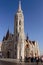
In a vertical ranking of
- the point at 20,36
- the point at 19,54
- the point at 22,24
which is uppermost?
the point at 22,24

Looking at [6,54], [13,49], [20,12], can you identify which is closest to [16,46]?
[13,49]

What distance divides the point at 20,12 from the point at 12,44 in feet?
18.5

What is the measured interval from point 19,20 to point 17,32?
2149 millimetres

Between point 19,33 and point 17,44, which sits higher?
point 19,33

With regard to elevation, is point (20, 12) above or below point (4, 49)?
above

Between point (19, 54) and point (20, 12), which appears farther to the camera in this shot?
point (20, 12)

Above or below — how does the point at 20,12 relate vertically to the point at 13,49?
above

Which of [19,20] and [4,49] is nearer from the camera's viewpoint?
[19,20]

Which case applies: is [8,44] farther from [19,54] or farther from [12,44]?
[19,54]

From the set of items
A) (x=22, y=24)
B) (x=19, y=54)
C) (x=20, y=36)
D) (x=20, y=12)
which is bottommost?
(x=19, y=54)

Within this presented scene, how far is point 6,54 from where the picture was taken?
116 feet

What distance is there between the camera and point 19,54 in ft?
107

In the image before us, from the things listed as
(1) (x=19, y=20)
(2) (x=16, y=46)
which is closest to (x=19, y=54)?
(2) (x=16, y=46)

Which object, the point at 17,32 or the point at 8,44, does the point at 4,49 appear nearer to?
the point at 8,44
